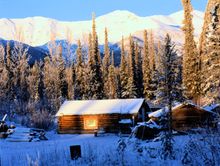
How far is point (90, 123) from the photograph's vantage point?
158 ft

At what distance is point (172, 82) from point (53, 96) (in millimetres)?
50577

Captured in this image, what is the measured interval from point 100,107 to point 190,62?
1492 centimetres

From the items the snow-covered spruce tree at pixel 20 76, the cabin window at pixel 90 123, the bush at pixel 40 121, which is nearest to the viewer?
the cabin window at pixel 90 123

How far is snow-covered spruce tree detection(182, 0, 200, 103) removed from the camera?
2103 inches

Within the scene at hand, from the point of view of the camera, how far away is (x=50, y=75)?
255 feet

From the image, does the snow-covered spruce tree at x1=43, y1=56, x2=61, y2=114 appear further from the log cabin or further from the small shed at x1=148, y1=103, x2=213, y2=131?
the small shed at x1=148, y1=103, x2=213, y2=131

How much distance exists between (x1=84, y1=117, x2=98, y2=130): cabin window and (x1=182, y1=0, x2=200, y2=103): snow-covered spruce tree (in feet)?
41.0

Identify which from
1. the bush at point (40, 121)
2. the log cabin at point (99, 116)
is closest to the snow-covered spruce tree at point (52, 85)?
the bush at point (40, 121)

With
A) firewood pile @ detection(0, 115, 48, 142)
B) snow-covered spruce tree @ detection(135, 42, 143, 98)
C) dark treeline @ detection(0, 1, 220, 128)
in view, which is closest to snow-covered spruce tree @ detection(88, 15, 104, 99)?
dark treeline @ detection(0, 1, 220, 128)

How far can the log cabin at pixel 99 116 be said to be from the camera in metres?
46.8

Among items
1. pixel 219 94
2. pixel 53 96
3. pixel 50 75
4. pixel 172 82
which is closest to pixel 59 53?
pixel 50 75

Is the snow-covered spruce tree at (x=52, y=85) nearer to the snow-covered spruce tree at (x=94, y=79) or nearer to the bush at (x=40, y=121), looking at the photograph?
the snow-covered spruce tree at (x=94, y=79)

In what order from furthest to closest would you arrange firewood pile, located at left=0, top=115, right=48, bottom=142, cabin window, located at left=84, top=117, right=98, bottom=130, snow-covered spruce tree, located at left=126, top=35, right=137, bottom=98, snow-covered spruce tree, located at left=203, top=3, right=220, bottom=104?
→ snow-covered spruce tree, located at left=126, top=35, right=137, bottom=98 → cabin window, located at left=84, top=117, right=98, bottom=130 → firewood pile, located at left=0, top=115, right=48, bottom=142 → snow-covered spruce tree, located at left=203, top=3, right=220, bottom=104

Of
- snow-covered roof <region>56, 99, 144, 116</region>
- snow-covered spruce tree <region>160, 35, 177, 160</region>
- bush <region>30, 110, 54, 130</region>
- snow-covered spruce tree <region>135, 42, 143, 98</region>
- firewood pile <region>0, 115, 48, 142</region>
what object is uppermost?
snow-covered spruce tree <region>135, 42, 143, 98</region>
